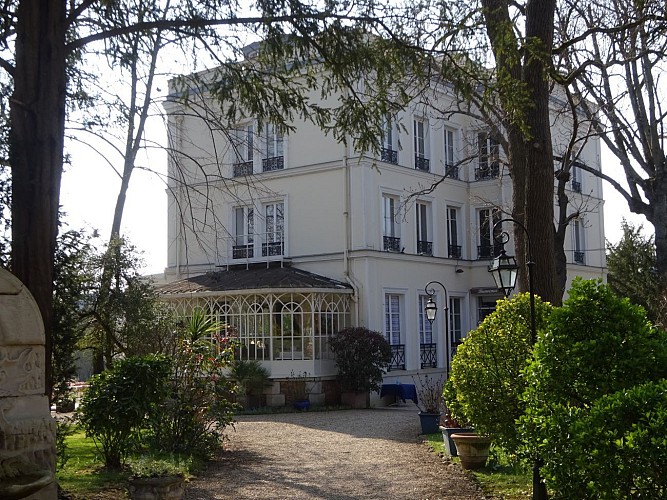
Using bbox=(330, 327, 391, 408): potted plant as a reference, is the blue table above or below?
below

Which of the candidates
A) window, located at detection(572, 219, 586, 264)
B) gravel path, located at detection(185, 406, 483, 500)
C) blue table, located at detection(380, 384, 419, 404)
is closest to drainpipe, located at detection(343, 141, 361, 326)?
blue table, located at detection(380, 384, 419, 404)

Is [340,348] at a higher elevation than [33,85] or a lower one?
lower

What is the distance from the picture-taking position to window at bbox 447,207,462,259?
87.6 ft

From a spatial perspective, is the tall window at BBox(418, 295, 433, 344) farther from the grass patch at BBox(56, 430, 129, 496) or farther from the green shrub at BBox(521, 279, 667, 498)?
the green shrub at BBox(521, 279, 667, 498)

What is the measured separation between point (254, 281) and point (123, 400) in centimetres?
1198

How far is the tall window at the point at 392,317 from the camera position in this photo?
2370 centimetres

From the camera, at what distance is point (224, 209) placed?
2592 centimetres

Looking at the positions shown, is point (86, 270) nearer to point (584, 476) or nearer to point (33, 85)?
point (33, 85)

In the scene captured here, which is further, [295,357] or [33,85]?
[295,357]

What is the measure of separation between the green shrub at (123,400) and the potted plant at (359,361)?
1044 cm

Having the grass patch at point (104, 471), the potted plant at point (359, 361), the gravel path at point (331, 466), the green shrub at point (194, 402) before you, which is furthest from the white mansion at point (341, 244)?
the grass patch at point (104, 471)

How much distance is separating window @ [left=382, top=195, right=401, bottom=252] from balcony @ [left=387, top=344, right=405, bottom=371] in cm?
296

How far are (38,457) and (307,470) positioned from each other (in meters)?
5.99

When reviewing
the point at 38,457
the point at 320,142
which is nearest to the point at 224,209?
the point at 320,142
